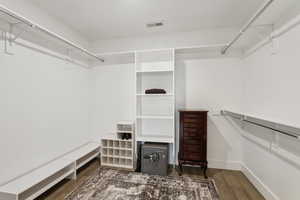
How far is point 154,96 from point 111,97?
3.26 feet

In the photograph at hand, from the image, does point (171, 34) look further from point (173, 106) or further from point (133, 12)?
point (173, 106)

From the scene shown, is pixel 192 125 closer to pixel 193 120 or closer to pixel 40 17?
pixel 193 120

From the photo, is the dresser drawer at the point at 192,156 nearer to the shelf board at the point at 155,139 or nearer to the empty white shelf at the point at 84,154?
the shelf board at the point at 155,139

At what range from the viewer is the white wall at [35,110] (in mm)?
1776

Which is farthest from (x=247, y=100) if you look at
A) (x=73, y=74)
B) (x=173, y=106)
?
(x=73, y=74)

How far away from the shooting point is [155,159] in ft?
8.52

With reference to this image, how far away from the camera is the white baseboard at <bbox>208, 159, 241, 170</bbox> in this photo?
2793mm

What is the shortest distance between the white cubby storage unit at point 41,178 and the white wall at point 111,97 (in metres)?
0.71

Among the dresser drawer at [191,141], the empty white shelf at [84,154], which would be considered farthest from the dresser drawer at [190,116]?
the empty white shelf at [84,154]

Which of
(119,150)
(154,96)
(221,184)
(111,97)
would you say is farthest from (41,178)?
(221,184)

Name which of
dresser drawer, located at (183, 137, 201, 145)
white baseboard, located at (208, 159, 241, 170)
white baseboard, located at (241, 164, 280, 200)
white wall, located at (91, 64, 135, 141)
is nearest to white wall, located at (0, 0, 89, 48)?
white wall, located at (91, 64, 135, 141)

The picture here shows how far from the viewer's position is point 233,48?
9.00ft

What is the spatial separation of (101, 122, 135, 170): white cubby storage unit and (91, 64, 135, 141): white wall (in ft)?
1.29

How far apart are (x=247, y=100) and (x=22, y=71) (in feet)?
11.5
